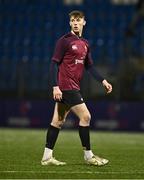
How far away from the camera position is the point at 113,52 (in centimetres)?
2548

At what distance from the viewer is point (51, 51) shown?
2600 cm

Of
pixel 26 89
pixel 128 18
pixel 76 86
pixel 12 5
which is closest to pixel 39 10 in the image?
pixel 12 5

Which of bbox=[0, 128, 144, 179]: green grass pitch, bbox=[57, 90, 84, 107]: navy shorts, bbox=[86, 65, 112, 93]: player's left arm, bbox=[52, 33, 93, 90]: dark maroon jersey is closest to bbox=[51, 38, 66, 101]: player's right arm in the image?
bbox=[52, 33, 93, 90]: dark maroon jersey

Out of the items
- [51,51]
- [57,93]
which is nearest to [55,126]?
[57,93]

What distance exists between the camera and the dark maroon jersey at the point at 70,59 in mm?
9648

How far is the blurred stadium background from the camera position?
2180cm

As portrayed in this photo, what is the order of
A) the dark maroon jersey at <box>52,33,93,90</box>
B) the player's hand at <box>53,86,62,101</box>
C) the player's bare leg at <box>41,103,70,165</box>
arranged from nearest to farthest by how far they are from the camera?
1. the player's hand at <box>53,86,62,101</box>
2. the dark maroon jersey at <box>52,33,93,90</box>
3. the player's bare leg at <box>41,103,70,165</box>

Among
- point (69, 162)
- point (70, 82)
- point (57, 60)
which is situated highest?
point (57, 60)

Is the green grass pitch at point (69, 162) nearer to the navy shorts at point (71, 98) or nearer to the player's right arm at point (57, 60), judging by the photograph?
the navy shorts at point (71, 98)

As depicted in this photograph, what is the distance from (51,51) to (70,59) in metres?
16.3

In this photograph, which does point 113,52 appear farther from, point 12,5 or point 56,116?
point 56,116

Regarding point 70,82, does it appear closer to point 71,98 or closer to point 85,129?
point 71,98

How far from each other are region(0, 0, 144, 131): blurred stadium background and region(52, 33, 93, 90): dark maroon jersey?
11644 mm

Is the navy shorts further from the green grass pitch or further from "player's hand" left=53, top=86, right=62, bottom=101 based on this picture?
the green grass pitch
